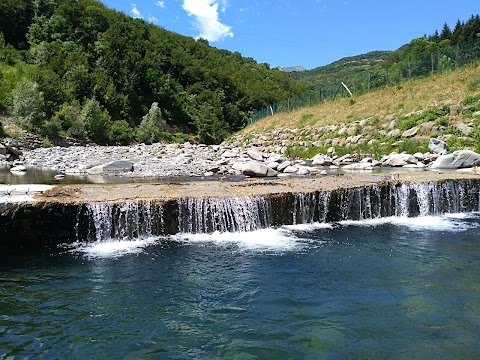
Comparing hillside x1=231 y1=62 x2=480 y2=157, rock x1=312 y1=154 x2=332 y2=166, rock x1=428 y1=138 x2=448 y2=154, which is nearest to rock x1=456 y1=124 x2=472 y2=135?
hillside x1=231 y1=62 x2=480 y2=157

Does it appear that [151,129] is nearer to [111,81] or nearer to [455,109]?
[111,81]

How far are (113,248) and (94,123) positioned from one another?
33.6 m

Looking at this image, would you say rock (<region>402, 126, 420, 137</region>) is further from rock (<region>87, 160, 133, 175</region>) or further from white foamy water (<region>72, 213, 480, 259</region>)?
rock (<region>87, 160, 133, 175</region>)

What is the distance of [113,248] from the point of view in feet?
28.0

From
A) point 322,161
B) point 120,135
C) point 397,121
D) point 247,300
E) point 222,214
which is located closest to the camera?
point 247,300

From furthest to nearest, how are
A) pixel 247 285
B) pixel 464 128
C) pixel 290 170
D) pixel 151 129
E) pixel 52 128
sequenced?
1. pixel 151 129
2. pixel 52 128
3. pixel 464 128
4. pixel 290 170
5. pixel 247 285

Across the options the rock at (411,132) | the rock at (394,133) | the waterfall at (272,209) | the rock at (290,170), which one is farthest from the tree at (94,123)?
the waterfall at (272,209)

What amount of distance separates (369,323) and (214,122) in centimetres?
5706

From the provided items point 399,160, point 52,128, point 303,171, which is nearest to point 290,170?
point 303,171

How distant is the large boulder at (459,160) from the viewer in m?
16.5

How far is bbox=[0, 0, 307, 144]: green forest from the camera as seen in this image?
38.0 m

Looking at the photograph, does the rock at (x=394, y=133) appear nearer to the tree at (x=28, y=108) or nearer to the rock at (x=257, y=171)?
the rock at (x=257, y=171)

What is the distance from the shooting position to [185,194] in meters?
10.4

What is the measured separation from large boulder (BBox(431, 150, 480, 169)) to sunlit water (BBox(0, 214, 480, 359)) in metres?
8.99
